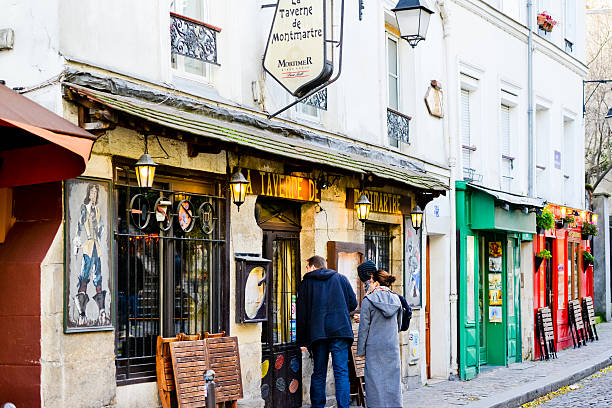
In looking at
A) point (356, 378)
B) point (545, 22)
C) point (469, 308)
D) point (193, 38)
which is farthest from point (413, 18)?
point (545, 22)

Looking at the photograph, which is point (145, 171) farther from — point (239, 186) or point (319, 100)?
point (319, 100)

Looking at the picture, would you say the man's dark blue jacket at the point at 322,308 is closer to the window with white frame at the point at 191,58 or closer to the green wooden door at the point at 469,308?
the window with white frame at the point at 191,58

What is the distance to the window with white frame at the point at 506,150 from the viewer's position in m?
18.9

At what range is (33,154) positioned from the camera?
24.9 ft

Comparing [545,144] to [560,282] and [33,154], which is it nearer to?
[560,282]

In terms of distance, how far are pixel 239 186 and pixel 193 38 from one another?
1.51 meters

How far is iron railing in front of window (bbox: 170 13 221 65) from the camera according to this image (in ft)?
30.7

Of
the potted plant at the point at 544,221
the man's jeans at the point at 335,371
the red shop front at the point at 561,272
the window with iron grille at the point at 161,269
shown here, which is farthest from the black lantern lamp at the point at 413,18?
the red shop front at the point at 561,272

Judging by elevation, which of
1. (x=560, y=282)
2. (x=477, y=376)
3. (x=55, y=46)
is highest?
(x=55, y=46)

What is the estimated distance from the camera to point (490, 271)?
700 inches

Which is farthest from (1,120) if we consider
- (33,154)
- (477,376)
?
(477,376)

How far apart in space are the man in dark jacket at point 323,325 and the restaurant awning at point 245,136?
3.89 feet

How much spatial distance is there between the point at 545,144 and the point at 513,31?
309cm

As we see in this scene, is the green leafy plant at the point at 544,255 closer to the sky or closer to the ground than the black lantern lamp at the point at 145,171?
closer to the ground
